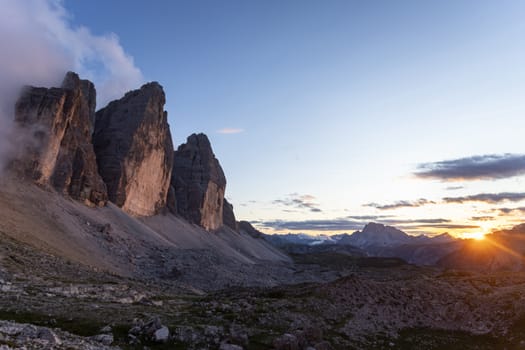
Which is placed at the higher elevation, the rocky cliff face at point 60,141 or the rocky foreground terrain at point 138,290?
the rocky cliff face at point 60,141

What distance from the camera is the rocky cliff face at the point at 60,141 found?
110688 millimetres

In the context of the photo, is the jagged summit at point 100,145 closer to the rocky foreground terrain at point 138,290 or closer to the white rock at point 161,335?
the rocky foreground terrain at point 138,290

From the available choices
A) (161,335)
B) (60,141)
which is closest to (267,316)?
(161,335)

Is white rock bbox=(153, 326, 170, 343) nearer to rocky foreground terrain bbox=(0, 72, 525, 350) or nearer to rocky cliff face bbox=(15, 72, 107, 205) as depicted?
rocky foreground terrain bbox=(0, 72, 525, 350)

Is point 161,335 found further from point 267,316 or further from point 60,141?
point 60,141

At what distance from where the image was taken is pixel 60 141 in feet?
391

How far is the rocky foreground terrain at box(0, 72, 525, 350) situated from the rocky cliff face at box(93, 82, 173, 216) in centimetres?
150

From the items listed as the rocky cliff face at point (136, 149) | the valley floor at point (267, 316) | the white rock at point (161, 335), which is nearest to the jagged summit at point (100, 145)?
the rocky cliff face at point (136, 149)

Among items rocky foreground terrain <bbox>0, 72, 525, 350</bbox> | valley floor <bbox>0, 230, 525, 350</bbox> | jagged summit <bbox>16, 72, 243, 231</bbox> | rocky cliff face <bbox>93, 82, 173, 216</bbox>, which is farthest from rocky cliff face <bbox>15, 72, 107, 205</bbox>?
valley floor <bbox>0, 230, 525, 350</bbox>

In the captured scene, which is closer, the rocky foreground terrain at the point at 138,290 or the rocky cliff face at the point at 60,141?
the rocky foreground terrain at the point at 138,290

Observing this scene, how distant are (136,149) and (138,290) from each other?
11085 centimetres

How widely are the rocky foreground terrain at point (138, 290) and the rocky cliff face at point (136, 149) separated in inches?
59.2

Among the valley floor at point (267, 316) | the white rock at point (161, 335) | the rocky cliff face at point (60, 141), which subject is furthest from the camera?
the rocky cliff face at point (60, 141)

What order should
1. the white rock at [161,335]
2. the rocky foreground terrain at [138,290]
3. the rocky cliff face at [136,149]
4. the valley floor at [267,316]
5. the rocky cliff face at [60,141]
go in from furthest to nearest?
the rocky cliff face at [136,149]
the rocky cliff face at [60,141]
the rocky foreground terrain at [138,290]
the valley floor at [267,316]
the white rock at [161,335]
